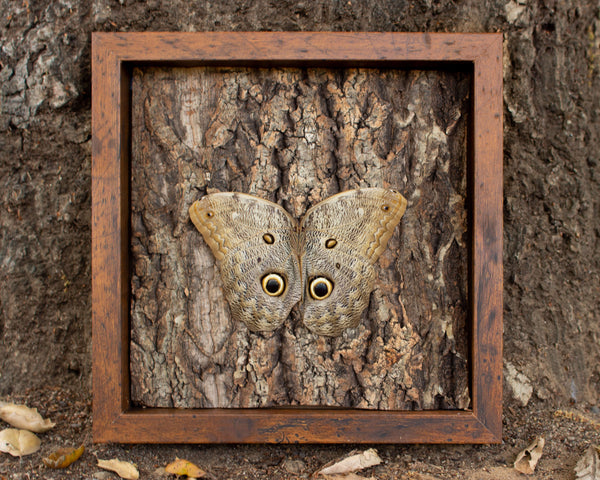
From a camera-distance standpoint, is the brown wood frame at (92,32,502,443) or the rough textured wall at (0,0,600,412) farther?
→ the rough textured wall at (0,0,600,412)

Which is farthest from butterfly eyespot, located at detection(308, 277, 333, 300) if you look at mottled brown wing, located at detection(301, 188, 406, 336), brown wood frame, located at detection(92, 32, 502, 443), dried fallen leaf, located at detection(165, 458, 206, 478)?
dried fallen leaf, located at detection(165, 458, 206, 478)

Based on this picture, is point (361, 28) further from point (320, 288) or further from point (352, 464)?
point (352, 464)

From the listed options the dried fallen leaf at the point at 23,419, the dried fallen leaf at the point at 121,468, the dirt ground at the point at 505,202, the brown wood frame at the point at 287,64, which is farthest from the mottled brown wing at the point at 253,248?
the dried fallen leaf at the point at 23,419

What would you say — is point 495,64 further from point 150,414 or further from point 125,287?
point 150,414

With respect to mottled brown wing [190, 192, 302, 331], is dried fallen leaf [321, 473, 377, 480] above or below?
below

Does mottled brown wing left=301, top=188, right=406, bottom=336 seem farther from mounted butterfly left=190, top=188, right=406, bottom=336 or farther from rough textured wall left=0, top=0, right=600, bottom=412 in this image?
rough textured wall left=0, top=0, right=600, bottom=412

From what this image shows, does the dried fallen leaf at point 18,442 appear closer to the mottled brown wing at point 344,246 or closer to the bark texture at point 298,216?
the bark texture at point 298,216
